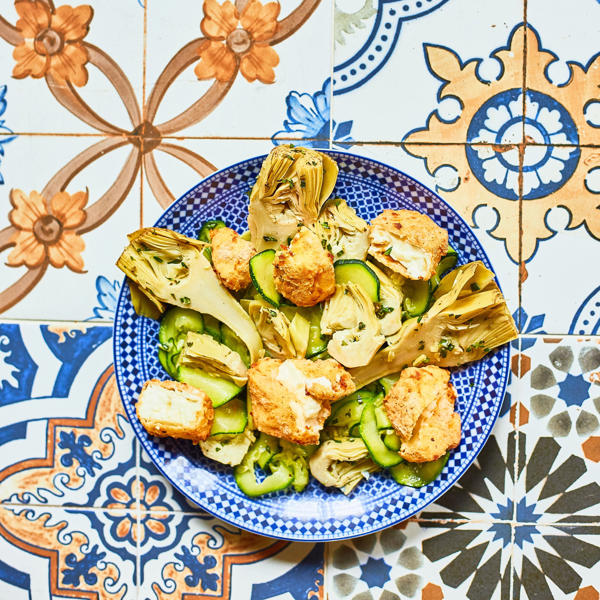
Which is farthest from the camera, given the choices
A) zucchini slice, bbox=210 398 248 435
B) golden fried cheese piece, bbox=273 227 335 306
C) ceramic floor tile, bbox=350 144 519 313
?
ceramic floor tile, bbox=350 144 519 313

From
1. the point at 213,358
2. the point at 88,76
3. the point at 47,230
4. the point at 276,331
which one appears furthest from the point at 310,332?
the point at 88,76

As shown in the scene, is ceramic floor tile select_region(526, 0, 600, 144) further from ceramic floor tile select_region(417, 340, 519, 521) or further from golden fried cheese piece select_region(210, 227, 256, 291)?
golden fried cheese piece select_region(210, 227, 256, 291)

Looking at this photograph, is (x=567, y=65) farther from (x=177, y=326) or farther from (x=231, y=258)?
(x=177, y=326)

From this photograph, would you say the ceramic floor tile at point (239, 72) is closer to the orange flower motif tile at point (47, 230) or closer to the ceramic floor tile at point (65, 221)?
the ceramic floor tile at point (65, 221)

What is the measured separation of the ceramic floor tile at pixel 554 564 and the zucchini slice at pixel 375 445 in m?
0.41

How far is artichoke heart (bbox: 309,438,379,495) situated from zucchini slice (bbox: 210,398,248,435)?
0.52 feet

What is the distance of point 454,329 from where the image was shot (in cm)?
114

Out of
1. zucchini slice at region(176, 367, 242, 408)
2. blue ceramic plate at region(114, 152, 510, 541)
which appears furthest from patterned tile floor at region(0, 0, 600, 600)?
zucchini slice at region(176, 367, 242, 408)

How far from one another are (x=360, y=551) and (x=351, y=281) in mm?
622

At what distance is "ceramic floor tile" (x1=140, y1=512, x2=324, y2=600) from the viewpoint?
1.32 m

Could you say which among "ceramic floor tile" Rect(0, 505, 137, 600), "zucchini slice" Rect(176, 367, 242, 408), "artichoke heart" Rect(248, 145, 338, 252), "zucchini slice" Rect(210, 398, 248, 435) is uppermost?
"artichoke heart" Rect(248, 145, 338, 252)

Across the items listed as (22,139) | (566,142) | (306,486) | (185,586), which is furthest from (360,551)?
(22,139)

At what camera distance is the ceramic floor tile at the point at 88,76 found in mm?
1300

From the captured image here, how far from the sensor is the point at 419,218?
112 centimetres
